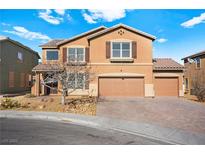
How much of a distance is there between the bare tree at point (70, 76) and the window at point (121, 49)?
315 centimetres

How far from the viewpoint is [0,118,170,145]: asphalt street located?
729cm

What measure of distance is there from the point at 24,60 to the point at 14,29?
615cm

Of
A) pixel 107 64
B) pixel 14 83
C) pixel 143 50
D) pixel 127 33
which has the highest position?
pixel 127 33

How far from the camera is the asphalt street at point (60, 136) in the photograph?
23.9 ft

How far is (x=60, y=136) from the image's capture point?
7.91 m

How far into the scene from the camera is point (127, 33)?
2130cm

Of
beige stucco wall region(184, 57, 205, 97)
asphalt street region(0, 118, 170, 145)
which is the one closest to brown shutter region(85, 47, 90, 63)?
asphalt street region(0, 118, 170, 145)

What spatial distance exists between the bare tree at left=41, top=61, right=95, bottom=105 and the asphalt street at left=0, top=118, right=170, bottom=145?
5.83 m

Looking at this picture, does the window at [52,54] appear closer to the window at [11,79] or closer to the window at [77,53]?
the window at [77,53]

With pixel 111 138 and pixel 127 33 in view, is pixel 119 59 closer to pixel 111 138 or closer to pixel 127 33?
pixel 127 33

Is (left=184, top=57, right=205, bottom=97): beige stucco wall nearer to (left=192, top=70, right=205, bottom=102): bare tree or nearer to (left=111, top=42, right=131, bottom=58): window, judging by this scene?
(left=192, top=70, right=205, bottom=102): bare tree

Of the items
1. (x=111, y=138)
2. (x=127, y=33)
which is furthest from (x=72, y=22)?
(x=111, y=138)

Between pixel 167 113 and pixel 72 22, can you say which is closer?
pixel 167 113

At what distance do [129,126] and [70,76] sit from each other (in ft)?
27.5
